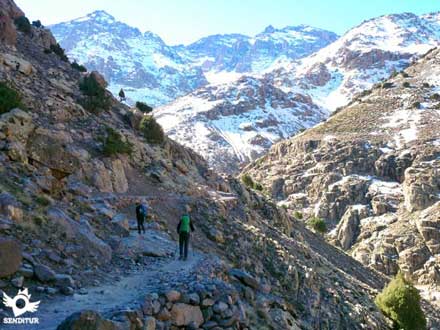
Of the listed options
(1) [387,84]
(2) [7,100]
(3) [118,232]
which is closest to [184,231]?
(3) [118,232]

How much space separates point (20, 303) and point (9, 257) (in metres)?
1.04

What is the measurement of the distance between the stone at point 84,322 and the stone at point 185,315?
237 cm

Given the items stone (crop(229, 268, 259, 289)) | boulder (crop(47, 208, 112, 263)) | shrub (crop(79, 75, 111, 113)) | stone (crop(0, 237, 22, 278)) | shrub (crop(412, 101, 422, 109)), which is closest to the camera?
stone (crop(0, 237, 22, 278))

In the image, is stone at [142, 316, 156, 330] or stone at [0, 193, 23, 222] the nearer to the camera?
stone at [142, 316, 156, 330]

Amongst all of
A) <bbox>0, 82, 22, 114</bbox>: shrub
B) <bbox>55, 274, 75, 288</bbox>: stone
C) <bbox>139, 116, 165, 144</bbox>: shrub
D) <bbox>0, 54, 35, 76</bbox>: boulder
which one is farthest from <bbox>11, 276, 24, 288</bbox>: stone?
<bbox>139, 116, 165, 144</bbox>: shrub

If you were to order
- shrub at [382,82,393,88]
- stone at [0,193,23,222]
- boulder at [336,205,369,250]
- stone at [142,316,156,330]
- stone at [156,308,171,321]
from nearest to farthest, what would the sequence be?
stone at [142,316,156,330]
stone at [156,308,171,321]
stone at [0,193,23,222]
boulder at [336,205,369,250]
shrub at [382,82,393,88]

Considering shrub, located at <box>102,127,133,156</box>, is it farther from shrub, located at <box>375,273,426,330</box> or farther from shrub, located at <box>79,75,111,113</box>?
shrub, located at <box>375,273,426,330</box>

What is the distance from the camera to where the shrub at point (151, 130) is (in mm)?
34031

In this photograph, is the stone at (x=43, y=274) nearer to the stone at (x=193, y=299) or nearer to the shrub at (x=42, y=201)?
the stone at (x=193, y=299)

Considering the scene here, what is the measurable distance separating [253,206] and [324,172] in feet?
208

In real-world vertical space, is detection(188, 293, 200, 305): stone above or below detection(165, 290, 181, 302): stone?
below

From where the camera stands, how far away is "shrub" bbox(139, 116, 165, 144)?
34.0 metres

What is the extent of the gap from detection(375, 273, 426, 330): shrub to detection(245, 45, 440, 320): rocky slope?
33311 mm

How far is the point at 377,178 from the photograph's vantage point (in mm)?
92938
